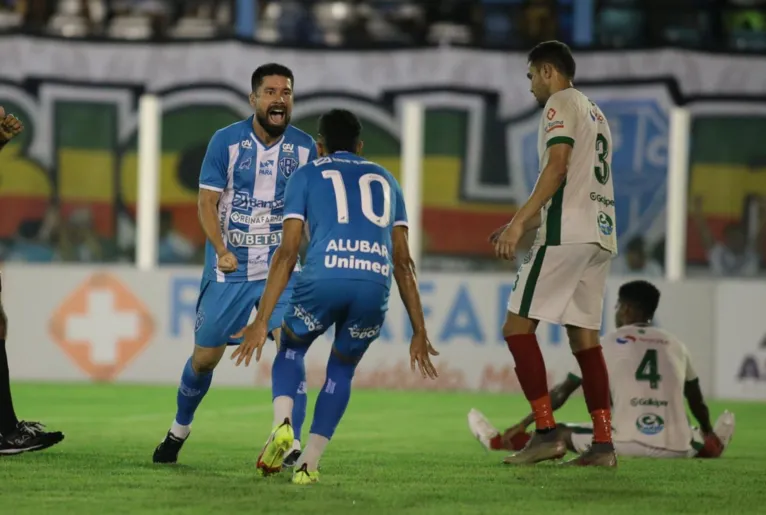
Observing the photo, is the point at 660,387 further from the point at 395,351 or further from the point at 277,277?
the point at 395,351

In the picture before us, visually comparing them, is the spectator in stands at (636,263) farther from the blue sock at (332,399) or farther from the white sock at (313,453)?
the white sock at (313,453)

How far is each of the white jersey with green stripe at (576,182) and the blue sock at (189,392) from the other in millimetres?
1775

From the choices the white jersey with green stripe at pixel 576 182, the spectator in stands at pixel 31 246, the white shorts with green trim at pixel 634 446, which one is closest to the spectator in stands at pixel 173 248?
the spectator in stands at pixel 31 246

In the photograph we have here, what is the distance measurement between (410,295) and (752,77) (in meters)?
12.2

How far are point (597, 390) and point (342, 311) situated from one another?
1626 millimetres

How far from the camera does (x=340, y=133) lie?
20.0 feet

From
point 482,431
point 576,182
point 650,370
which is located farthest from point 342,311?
point 650,370

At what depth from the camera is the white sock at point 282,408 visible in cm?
607

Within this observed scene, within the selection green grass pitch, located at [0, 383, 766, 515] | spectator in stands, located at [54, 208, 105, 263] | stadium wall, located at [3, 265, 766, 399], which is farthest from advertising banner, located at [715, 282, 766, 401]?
spectator in stands, located at [54, 208, 105, 263]

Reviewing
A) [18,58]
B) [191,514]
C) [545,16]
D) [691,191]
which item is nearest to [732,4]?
[545,16]

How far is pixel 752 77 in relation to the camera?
1714 cm

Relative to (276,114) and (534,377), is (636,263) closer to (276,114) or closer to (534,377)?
(534,377)

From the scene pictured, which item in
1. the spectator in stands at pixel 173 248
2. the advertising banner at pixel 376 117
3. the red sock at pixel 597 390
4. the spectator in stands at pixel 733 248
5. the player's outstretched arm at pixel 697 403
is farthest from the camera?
the advertising banner at pixel 376 117

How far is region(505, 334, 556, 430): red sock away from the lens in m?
6.88
